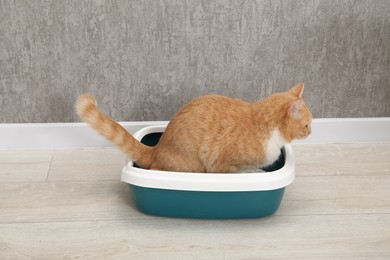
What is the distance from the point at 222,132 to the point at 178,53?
16.0 inches

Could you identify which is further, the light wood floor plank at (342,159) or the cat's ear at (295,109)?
the light wood floor plank at (342,159)

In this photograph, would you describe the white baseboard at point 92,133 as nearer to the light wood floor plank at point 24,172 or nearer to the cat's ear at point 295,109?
the light wood floor plank at point 24,172

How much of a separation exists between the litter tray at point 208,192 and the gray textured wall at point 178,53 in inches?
14.2

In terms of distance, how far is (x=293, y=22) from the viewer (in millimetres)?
1751

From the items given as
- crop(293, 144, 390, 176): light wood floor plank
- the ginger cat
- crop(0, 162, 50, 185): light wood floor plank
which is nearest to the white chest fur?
the ginger cat

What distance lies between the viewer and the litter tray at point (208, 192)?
1.42m

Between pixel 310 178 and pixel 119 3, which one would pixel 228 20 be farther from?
pixel 310 178

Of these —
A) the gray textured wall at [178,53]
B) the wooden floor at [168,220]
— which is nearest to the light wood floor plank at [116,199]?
the wooden floor at [168,220]

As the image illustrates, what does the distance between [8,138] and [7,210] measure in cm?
38

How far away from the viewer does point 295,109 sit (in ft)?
4.71

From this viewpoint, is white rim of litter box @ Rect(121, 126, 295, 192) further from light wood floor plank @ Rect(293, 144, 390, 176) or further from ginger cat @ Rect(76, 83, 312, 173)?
light wood floor plank @ Rect(293, 144, 390, 176)

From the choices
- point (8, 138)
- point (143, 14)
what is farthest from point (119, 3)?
point (8, 138)

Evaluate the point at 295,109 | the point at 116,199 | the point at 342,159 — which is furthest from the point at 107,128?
the point at 342,159

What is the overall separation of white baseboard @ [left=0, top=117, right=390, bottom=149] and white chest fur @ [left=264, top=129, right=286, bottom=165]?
0.45 metres
